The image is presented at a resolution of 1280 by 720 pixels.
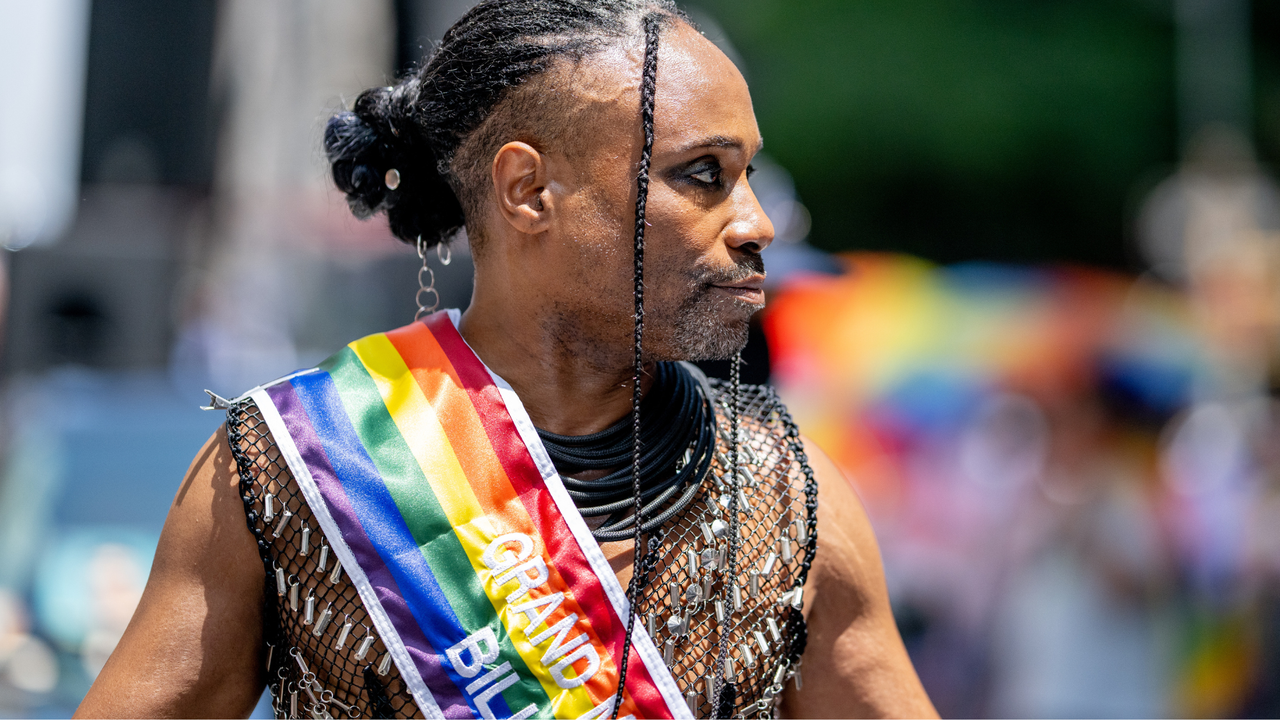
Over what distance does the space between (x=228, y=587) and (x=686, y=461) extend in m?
0.90

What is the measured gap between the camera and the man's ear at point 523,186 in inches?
84.8

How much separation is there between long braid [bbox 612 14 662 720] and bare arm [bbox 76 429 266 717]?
67cm

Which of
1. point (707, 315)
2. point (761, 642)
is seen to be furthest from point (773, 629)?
point (707, 315)

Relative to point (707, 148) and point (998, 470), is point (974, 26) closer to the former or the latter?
point (998, 470)

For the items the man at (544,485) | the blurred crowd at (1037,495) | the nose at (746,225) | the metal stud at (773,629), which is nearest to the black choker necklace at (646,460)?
the man at (544,485)

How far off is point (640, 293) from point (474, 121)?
19.6 inches

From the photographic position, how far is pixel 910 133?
13922mm

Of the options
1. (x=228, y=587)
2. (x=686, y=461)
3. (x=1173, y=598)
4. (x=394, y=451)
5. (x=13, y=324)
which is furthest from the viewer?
(x=13, y=324)

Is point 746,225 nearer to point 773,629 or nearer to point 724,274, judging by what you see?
point 724,274

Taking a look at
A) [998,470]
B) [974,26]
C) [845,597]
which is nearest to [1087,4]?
[974,26]

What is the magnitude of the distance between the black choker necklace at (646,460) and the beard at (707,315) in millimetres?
219

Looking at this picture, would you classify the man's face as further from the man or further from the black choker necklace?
the black choker necklace

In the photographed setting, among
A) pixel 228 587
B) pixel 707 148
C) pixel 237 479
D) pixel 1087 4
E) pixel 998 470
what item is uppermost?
pixel 1087 4

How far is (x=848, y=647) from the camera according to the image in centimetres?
233
